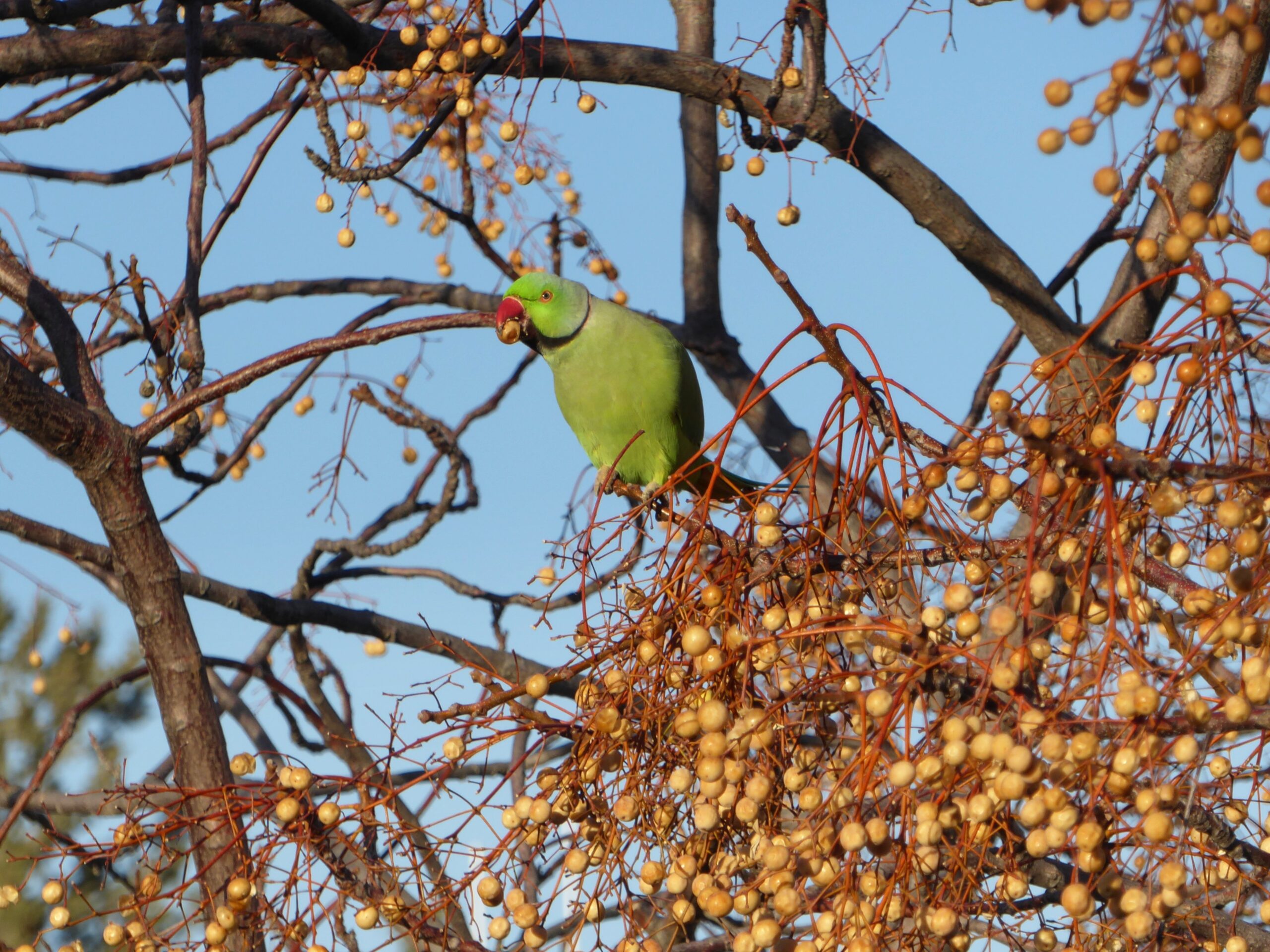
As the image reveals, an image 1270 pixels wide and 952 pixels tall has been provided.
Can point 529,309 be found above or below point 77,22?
below

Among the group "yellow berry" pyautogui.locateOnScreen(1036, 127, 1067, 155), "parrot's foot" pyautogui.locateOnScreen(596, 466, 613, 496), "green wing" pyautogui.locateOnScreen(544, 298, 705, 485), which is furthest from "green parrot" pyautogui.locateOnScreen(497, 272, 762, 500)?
"yellow berry" pyautogui.locateOnScreen(1036, 127, 1067, 155)

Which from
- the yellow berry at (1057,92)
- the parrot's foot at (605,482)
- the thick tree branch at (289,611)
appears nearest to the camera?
the yellow berry at (1057,92)

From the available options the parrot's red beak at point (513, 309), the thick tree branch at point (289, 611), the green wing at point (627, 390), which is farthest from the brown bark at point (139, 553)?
the green wing at point (627, 390)

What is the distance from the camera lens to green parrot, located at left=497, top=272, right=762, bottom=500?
304 cm

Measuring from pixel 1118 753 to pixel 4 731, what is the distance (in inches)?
448

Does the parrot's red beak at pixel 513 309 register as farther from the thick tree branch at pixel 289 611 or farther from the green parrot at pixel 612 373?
the thick tree branch at pixel 289 611

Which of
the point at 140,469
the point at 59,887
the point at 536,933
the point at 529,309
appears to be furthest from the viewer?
the point at 529,309

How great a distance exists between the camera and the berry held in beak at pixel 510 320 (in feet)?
8.25

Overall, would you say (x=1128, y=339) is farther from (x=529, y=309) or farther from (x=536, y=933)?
(x=536, y=933)

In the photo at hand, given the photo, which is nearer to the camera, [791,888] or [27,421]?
[791,888]

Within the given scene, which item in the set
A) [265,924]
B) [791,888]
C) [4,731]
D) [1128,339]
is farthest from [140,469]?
[4,731]

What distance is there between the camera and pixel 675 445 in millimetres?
3123

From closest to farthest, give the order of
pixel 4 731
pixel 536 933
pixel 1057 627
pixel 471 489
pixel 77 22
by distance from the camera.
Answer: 1. pixel 1057 627
2. pixel 536 933
3. pixel 77 22
4. pixel 471 489
5. pixel 4 731

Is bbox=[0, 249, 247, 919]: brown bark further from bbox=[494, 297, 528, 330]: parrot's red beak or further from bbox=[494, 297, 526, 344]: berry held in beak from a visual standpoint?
bbox=[494, 297, 528, 330]: parrot's red beak
